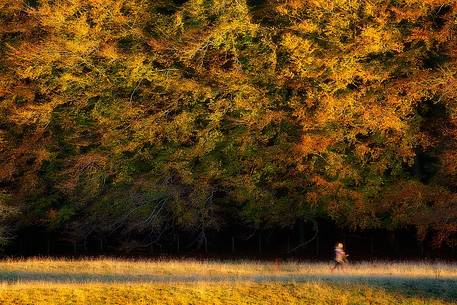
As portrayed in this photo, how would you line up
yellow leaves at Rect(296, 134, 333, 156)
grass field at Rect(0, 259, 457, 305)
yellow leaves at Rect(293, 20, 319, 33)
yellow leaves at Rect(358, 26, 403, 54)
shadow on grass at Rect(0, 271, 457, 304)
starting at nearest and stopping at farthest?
1. grass field at Rect(0, 259, 457, 305)
2. shadow on grass at Rect(0, 271, 457, 304)
3. yellow leaves at Rect(358, 26, 403, 54)
4. yellow leaves at Rect(296, 134, 333, 156)
5. yellow leaves at Rect(293, 20, 319, 33)

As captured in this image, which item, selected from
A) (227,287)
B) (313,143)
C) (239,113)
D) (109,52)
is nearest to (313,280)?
(227,287)

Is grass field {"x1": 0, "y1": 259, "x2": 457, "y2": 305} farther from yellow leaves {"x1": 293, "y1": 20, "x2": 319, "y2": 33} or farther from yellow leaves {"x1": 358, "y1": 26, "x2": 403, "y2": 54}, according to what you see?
yellow leaves {"x1": 293, "y1": 20, "x2": 319, "y2": 33}

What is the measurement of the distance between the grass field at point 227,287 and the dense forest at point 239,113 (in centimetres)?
829

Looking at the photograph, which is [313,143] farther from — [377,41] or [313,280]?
[313,280]

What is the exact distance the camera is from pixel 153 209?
30828mm

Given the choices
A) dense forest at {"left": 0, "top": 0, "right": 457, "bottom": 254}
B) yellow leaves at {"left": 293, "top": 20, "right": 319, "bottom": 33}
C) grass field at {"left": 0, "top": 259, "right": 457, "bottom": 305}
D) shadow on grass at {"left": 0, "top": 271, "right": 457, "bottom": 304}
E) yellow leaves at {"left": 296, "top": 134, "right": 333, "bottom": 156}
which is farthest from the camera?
dense forest at {"left": 0, "top": 0, "right": 457, "bottom": 254}

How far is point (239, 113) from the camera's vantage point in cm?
2962

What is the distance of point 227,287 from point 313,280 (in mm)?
2292

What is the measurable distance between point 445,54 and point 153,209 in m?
12.3

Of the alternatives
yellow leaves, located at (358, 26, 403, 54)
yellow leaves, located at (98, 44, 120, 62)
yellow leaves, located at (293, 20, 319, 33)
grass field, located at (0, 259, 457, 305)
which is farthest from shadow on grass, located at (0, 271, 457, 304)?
yellow leaves, located at (98, 44, 120, 62)

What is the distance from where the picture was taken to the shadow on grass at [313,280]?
56.7ft

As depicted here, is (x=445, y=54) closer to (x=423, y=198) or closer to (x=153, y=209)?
(x=423, y=198)

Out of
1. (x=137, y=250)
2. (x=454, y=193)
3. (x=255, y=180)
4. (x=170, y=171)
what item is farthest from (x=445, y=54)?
(x=137, y=250)

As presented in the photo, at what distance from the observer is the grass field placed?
16250 mm
